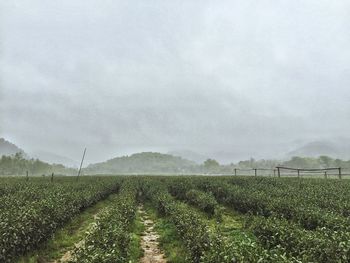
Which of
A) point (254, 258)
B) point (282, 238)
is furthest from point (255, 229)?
point (254, 258)

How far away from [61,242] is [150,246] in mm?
4821

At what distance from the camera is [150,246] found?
1507cm

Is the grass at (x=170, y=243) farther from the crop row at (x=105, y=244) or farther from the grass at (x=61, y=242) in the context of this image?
the grass at (x=61, y=242)

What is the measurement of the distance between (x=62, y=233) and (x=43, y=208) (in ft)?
9.95

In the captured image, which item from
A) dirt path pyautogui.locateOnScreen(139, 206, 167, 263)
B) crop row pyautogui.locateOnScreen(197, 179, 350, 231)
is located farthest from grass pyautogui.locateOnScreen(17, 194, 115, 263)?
crop row pyautogui.locateOnScreen(197, 179, 350, 231)

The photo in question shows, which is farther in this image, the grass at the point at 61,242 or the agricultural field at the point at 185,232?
the grass at the point at 61,242

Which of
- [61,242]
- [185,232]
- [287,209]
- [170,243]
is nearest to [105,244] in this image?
[185,232]

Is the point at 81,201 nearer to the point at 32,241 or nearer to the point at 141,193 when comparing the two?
the point at 32,241

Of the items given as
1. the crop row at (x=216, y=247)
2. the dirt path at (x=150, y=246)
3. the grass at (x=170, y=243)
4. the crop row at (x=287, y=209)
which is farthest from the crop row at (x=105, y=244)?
the crop row at (x=287, y=209)

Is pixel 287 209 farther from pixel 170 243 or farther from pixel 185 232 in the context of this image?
pixel 170 243

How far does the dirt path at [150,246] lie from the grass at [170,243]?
0.26 metres

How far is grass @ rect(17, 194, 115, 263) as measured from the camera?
12.5 metres

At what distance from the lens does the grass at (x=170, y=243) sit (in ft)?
41.4

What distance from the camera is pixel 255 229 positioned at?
41.4 ft
